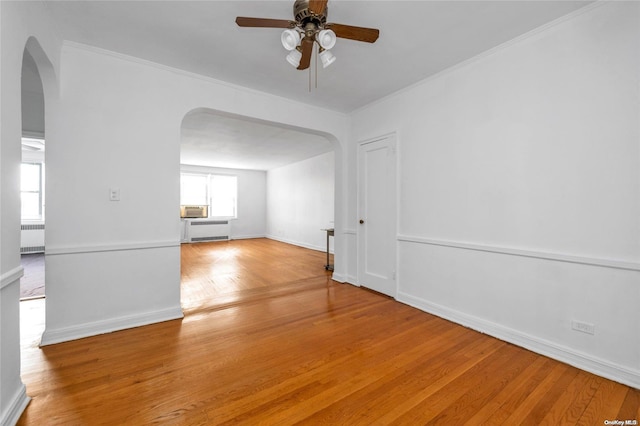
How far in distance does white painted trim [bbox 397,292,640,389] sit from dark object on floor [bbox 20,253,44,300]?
202 inches

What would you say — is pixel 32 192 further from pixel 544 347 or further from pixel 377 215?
pixel 544 347

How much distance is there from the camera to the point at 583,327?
2025 millimetres

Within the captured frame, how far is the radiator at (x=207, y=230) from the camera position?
879cm

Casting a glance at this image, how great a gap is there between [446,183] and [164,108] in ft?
10.4

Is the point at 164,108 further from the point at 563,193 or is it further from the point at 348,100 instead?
the point at 563,193

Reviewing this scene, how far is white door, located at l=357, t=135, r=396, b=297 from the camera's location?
351 cm

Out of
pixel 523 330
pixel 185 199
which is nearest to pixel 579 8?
pixel 523 330

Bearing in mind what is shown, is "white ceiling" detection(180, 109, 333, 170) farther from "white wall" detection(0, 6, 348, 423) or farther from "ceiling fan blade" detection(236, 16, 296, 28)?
"ceiling fan blade" detection(236, 16, 296, 28)

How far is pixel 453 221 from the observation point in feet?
9.36

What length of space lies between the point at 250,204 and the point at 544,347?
9096 millimetres

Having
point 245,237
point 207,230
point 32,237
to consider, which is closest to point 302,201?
point 245,237

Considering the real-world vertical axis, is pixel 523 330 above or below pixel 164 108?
below

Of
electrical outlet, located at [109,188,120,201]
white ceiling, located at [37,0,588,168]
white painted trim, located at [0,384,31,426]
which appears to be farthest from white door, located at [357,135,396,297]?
white painted trim, located at [0,384,31,426]

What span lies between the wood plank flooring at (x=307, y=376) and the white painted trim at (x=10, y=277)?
78 centimetres
